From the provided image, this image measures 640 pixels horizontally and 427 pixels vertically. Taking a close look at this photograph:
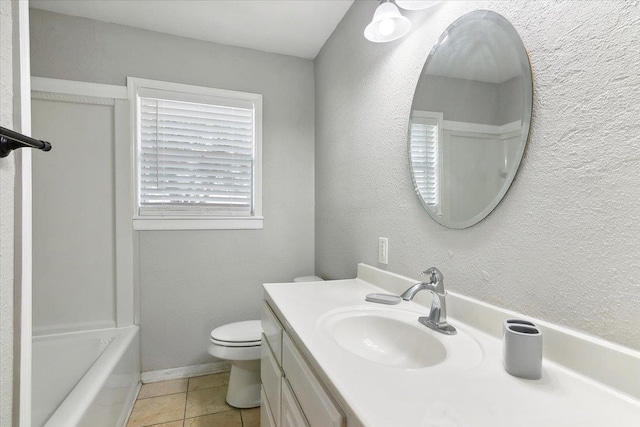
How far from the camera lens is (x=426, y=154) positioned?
49.6 inches

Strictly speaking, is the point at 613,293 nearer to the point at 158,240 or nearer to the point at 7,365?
the point at 7,365

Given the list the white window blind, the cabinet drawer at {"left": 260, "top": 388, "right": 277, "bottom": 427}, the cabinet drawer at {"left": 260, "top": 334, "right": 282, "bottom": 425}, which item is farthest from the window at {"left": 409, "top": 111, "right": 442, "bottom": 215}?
the cabinet drawer at {"left": 260, "top": 388, "right": 277, "bottom": 427}

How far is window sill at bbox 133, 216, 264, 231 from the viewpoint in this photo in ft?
7.06

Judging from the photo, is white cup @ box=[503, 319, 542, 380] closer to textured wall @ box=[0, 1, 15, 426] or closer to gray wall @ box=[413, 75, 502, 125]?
gray wall @ box=[413, 75, 502, 125]

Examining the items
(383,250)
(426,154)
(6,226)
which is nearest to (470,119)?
(426,154)

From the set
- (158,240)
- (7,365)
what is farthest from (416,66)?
(158,240)

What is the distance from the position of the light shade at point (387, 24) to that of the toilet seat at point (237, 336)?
174 cm

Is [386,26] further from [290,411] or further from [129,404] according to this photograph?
[129,404]

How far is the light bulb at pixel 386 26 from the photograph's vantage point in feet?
4.18

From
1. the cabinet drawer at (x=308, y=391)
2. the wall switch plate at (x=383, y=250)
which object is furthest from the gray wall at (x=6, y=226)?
the wall switch plate at (x=383, y=250)

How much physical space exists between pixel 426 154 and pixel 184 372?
7.24ft

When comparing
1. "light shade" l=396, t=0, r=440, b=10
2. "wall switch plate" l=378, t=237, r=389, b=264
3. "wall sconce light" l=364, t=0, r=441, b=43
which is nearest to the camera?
"light shade" l=396, t=0, r=440, b=10

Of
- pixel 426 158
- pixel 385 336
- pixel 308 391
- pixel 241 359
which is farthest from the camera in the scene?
pixel 241 359

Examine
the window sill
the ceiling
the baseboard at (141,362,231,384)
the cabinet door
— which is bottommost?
the baseboard at (141,362,231,384)
